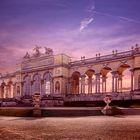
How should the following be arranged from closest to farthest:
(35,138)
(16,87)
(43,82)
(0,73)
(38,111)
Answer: (35,138)
(38,111)
(43,82)
(16,87)
(0,73)

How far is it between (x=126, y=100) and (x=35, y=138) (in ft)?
110

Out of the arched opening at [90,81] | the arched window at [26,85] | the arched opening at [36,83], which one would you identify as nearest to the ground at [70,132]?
the arched opening at [90,81]

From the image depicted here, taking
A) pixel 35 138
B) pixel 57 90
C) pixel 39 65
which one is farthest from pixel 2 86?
pixel 35 138

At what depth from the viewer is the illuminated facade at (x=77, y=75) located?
4859 cm

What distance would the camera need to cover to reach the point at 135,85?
47094mm

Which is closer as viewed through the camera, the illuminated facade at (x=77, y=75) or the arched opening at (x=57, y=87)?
the illuminated facade at (x=77, y=75)

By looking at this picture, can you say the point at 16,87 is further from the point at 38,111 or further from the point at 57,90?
the point at 38,111

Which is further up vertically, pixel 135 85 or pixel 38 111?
pixel 135 85

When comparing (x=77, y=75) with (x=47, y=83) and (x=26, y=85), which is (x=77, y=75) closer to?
(x=47, y=83)

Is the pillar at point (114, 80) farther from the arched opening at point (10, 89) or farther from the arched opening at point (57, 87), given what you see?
the arched opening at point (10, 89)

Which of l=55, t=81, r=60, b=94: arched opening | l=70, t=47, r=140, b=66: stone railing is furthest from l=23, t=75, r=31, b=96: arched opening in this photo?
l=70, t=47, r=140, b=66: stone railing

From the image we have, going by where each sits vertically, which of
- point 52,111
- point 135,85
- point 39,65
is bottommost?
point 52,111

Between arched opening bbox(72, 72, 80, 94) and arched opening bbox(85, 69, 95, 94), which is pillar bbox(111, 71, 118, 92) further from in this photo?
arched opening bbox(72, 72, 80, 94)

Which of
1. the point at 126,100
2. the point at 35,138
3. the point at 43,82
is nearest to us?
the point at 35,138
